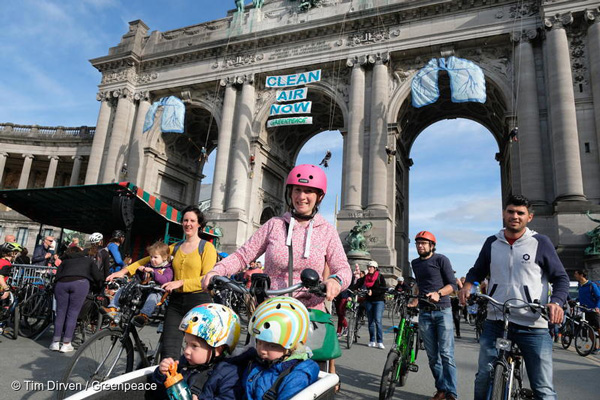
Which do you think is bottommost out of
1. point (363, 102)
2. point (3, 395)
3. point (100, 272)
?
point (3, 395)

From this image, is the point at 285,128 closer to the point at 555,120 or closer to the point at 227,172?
the point at 227,172

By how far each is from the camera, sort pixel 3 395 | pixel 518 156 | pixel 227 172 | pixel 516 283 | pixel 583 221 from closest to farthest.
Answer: pixel 516 283, pixel 3 395, pixel 583 221, pixel 518 156, pixel 227 172

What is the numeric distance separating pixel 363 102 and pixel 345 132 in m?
2.04

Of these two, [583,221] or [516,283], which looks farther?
[583,221]

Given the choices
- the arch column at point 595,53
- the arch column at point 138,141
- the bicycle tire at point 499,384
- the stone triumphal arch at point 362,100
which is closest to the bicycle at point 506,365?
the bicycle tire at point 499,384

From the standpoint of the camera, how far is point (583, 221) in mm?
16062

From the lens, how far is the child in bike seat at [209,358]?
2234 mm

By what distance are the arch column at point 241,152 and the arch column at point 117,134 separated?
30.0ft

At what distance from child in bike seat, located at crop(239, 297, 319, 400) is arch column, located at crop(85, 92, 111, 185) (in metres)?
29.7

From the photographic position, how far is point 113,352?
3504 millimetres

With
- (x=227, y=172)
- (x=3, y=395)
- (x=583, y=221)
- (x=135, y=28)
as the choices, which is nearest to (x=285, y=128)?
(x=227, y=172)

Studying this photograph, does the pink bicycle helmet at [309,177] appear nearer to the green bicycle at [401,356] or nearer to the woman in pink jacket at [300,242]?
the woman in pink jacket at [300,242]

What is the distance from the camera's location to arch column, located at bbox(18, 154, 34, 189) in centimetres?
3541

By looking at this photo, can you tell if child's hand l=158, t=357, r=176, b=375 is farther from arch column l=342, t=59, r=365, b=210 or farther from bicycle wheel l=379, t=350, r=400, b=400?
arch column l=342, t=59, r=365, b=210
